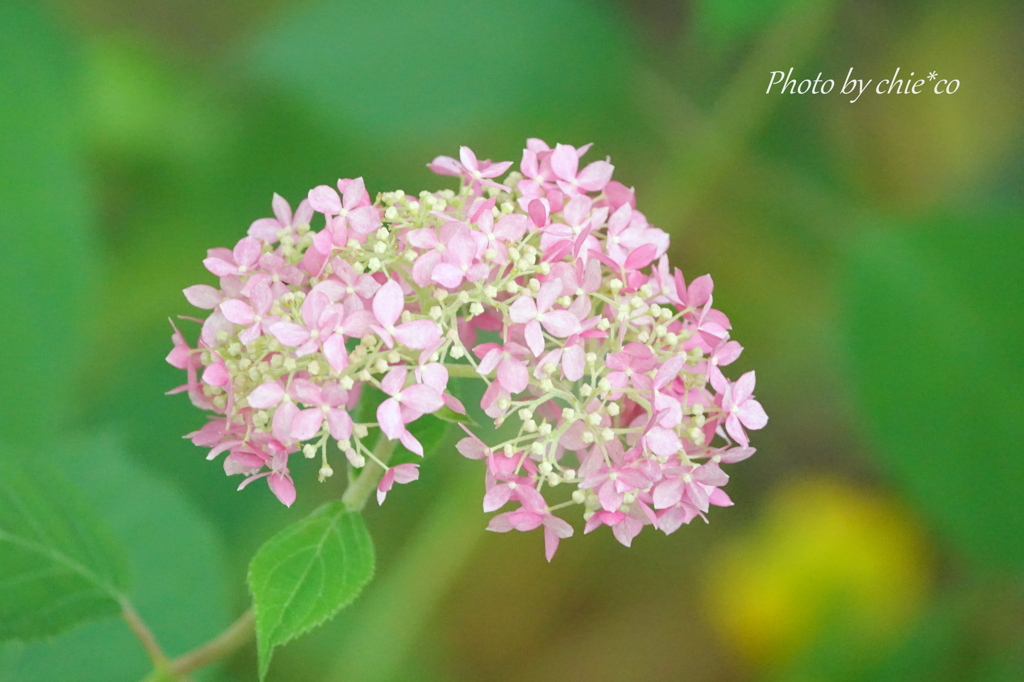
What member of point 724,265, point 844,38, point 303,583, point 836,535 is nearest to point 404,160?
point 724,265

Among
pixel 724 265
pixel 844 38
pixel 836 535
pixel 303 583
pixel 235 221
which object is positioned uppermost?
pixel 844 38

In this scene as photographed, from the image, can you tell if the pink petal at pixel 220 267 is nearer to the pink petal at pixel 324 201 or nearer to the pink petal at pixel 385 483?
the pink petal at pixel 324 201

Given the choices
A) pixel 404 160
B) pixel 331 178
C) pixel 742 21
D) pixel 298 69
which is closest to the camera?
pixel 742 21

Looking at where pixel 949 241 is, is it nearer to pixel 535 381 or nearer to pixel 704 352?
pixel 704 352

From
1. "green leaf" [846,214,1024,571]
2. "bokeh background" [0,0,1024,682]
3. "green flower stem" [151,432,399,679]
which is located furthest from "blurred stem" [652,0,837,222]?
"green flower stem" [151,432,399,679]

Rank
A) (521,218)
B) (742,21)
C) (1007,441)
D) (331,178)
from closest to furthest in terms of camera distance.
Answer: (521,218)
(742,21)
(1007,441)
(331,178)

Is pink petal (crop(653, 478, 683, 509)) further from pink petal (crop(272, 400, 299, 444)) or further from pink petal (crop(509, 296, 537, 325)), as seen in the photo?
pink petal (crop(272, 400, 299, 444))
